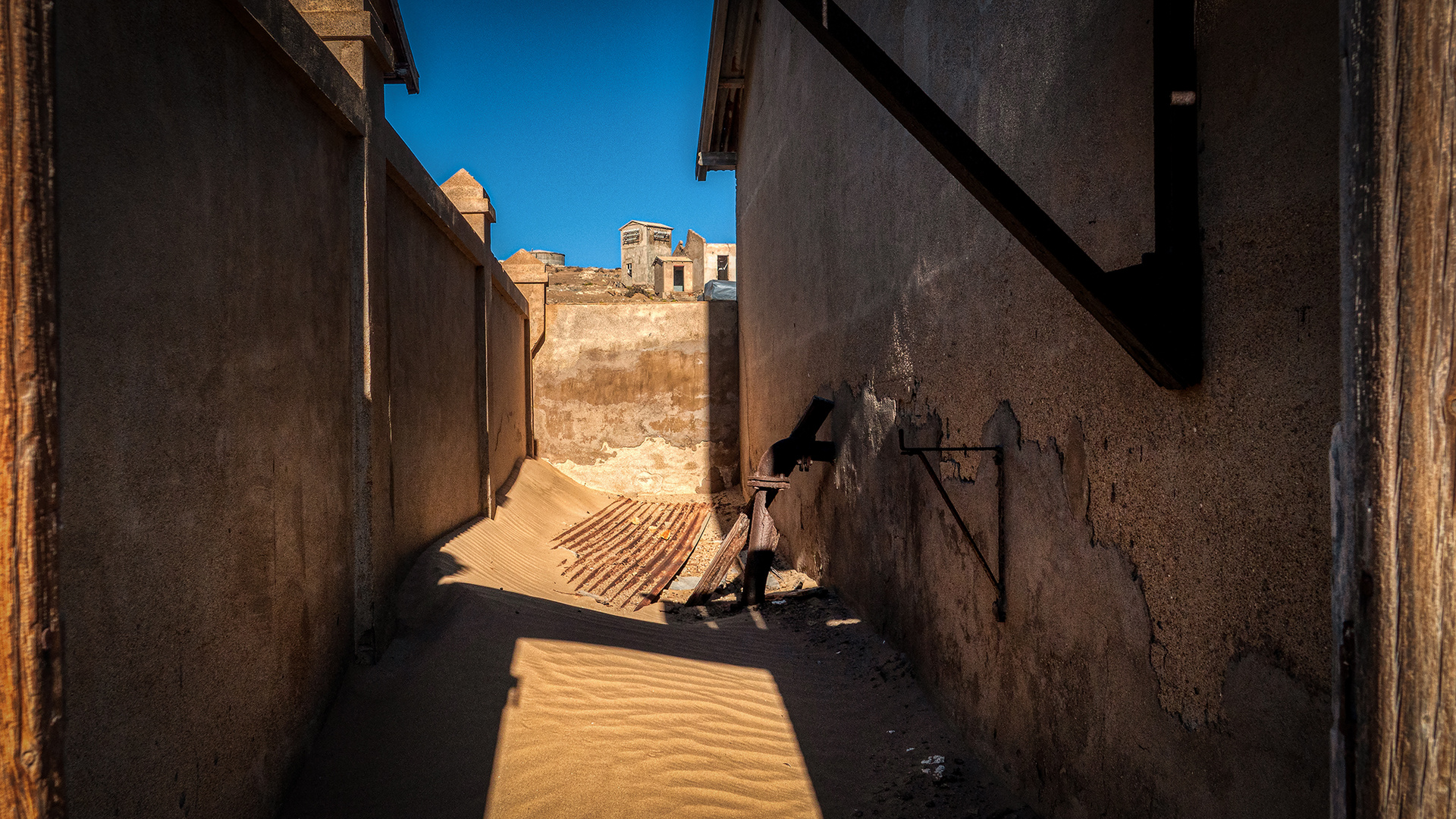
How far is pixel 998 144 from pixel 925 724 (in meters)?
2.84

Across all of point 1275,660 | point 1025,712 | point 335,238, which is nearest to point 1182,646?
point 1275,660

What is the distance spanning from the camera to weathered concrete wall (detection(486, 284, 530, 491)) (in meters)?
9.19

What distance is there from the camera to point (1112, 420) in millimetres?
2256

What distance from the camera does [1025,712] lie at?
9.38ft

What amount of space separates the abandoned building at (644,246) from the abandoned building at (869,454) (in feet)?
119

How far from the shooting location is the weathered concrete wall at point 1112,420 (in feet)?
5.14

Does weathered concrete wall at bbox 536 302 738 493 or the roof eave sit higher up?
the roof eave

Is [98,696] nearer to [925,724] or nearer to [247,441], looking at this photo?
[247,441]

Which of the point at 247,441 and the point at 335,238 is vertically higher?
the point at 335,238

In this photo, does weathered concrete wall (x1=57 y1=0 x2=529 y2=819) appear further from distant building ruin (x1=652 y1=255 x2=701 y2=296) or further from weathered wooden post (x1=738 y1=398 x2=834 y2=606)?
distant building ruin (x1=652 y1=255 x2=701 y2=296)

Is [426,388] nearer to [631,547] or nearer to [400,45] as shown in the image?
[631,547]

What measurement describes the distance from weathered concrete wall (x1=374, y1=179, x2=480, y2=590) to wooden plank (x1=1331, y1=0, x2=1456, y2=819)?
4.63 m

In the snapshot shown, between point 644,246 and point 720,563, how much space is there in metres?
37.5

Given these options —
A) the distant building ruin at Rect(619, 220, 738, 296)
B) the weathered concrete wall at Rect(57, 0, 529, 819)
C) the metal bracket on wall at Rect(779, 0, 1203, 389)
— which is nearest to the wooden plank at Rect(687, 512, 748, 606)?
the weathered concrete wall at Rect(57, 0, 529, 819)
